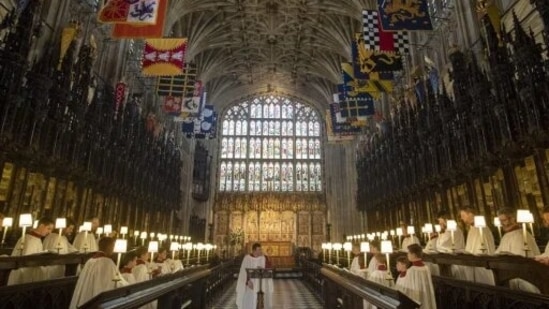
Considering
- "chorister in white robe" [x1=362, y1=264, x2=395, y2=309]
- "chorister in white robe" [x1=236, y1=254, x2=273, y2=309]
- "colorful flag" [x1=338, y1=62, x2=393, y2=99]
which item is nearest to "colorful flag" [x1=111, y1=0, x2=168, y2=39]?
"chorister in white robe" [x1=236, y1=254, x2=273, y2=309]

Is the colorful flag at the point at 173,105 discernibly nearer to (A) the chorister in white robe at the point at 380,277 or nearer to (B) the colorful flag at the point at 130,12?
(B) the colorful flag at the point at 130,12

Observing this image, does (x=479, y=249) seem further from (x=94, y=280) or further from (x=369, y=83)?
(x=369, y=83)

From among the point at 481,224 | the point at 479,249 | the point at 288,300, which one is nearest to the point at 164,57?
the point at 288,300

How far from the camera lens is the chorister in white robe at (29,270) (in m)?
5.52

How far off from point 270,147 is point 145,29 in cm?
2563

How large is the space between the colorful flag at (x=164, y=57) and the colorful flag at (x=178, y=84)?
240 cm

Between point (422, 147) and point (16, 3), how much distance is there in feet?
49.5

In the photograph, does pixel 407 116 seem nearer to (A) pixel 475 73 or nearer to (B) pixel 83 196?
(A) pixel 475 73

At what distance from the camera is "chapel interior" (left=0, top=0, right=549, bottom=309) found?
648 cm

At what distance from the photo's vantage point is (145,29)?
10.4m

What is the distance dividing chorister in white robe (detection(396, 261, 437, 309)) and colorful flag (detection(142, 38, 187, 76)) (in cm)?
1161

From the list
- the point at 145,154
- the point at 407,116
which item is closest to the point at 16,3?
the point at 145,154

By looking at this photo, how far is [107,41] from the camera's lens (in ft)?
56.1

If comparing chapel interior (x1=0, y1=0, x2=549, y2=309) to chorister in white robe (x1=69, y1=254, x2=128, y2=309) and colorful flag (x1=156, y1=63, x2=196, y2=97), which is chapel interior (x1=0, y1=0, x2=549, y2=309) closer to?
colorful flag (x1=156, y1=63, x2=196, y2=97)
